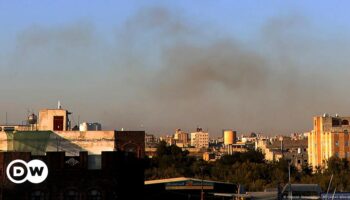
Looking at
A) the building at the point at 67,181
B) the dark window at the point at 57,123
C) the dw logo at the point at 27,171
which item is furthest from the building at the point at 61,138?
the dw logo at the point at 27,171

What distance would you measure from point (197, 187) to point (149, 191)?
697cm

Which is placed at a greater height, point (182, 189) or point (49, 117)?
point (49, 117)

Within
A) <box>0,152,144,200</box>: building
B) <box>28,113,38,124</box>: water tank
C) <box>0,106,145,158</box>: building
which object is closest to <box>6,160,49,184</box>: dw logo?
<box>0,152,144,200</box>: building

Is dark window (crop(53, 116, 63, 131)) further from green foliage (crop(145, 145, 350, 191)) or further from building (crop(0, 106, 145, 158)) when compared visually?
green foliage (crop(145, 145, 350, 191))

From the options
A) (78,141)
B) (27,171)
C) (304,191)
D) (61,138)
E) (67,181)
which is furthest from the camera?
(304,191)

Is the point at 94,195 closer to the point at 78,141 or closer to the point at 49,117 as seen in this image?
the point at 78,141

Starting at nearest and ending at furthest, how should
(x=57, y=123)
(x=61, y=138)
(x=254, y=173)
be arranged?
(x=61, y=138) → (x=57, y=123) → (x=254, y=173)

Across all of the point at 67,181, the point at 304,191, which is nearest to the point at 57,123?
the point at 67,181

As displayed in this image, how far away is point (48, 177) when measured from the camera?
6919 cm

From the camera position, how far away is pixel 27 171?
228ft

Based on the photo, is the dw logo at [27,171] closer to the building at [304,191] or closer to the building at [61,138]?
the building at [61,138]

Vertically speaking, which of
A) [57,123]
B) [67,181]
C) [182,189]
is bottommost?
[182,189]

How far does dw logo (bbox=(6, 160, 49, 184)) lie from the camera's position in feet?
227

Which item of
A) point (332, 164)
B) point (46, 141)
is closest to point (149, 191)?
point (46, 141)
